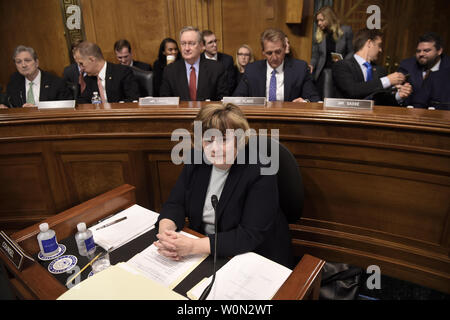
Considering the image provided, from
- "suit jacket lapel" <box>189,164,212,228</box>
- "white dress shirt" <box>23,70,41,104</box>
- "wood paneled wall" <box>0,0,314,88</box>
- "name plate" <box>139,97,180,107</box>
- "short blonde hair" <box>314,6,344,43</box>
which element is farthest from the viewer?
"wood paneled wall" <box>0,0,314,88</box>

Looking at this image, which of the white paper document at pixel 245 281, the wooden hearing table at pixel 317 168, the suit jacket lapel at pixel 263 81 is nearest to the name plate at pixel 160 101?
the wooden hearing table at pixel 317 168

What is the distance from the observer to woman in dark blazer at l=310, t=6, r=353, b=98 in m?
3.91

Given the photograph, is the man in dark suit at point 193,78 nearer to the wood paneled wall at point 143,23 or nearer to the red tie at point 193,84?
the red tie at point 193,84

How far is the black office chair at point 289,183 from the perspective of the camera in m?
1.47

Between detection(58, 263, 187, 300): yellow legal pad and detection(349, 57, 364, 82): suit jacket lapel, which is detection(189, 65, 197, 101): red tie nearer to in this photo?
detection(349, 57, 364, 82): suit jacket lapel

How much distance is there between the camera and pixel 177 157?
2.09 metres

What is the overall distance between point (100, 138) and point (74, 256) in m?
1.02

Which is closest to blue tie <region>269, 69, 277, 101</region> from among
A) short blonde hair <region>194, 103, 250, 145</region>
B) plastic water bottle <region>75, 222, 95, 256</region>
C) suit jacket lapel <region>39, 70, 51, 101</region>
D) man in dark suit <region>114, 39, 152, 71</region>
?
short blonde hair <region>194, 103, 250, 145</region>

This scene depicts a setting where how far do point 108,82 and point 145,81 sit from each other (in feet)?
1.15

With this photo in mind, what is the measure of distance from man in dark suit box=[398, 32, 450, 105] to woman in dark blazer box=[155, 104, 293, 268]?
2091mm

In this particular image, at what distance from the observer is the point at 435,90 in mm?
2500

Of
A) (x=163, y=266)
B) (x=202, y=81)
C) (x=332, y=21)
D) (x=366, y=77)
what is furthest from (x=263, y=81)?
(x=163, y=266)

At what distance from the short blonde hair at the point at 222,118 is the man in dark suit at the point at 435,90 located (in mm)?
1879
